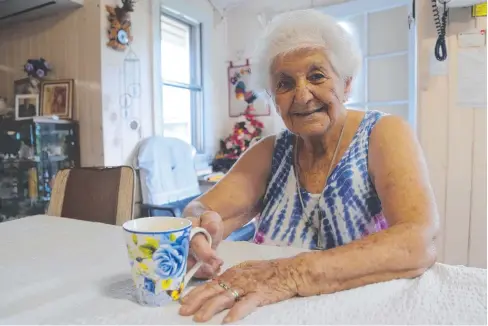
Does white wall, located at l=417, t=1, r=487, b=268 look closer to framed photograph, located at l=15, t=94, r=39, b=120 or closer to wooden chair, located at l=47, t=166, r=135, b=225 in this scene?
wooden chair, located at l=47, t=166, r=135, b=225

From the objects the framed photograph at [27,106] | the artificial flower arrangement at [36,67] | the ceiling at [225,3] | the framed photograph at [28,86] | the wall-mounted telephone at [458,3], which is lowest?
the framed photograph at [27,106]

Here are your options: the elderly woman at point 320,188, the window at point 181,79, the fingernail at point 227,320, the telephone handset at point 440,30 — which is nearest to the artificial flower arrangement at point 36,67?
the window at point 181,79

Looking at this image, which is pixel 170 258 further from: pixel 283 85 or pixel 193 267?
pixel 283 85

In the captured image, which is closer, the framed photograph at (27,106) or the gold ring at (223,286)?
the gold ring at (223,286)

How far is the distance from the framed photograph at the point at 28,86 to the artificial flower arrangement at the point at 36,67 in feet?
0.13

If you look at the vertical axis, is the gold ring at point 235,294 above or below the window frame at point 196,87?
below

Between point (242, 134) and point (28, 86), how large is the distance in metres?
1.64

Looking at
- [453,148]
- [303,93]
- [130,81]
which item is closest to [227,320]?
[303,93]

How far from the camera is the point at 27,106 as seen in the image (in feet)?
8.02

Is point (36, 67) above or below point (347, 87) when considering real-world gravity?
above

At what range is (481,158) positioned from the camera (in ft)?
6.42

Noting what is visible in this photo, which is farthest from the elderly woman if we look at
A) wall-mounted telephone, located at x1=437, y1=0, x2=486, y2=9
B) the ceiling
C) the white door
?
the ceiling

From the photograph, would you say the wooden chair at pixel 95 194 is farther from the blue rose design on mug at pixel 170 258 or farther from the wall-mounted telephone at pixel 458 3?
the wall-mounted telephone at pixel 458 3

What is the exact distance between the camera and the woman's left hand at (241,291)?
20.7 inches
